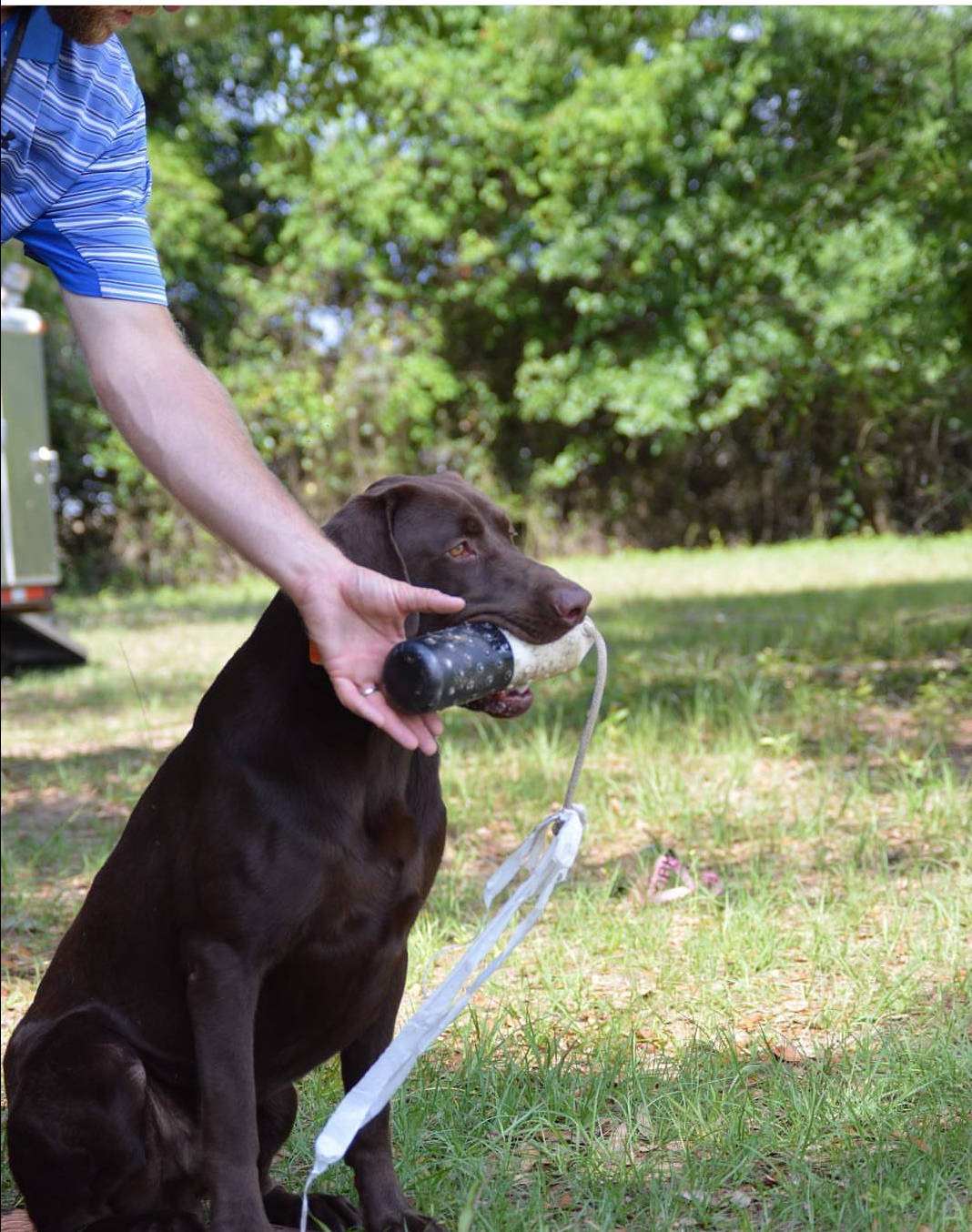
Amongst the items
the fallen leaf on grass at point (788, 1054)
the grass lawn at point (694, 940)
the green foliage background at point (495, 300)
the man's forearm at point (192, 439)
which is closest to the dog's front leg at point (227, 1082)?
the grass lawn at point (694, 940)

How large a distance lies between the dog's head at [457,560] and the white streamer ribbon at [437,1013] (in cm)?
23

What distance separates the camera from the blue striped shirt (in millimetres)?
2025

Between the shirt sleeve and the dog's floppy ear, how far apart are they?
1.51 ft

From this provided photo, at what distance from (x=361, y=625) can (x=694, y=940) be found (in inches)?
74.7

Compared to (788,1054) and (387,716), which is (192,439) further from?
(788,1054)

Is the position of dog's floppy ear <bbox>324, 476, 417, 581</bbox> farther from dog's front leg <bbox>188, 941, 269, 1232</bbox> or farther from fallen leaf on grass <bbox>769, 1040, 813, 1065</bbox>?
fallen leaf on grass <bbox>769, 1040, 813, 1065</bbox>

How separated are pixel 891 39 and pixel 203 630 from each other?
688 centimetres

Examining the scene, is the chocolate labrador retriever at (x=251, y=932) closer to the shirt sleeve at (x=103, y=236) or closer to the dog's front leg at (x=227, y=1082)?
the dog's front leg at (x=227, y=1082)

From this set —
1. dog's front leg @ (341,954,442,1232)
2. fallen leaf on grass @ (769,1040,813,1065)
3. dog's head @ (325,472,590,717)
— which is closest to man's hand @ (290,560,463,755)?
dog's head @ (325,472,590,717)

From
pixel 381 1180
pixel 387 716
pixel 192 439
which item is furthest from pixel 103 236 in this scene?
pixel 381 1180

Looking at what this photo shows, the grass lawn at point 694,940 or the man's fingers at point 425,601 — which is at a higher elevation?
the man's fingers at point 425,601

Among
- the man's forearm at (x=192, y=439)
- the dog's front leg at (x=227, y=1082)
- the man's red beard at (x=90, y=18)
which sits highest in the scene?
the man's red beard at (x=90, y=18)

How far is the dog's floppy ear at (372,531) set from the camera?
2164 mm

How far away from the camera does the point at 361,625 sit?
1.86 meters
